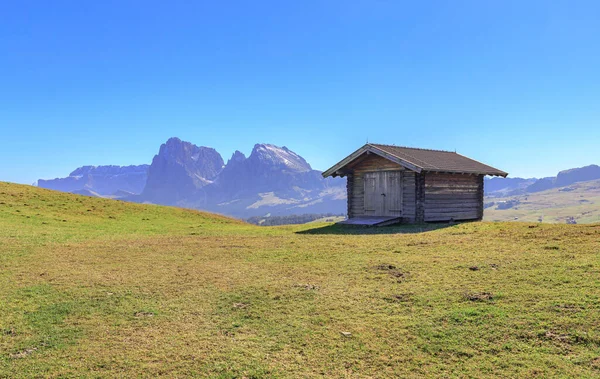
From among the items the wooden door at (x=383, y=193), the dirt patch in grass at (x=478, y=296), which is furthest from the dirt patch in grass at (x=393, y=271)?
the wooden door at (x=383, y=193)

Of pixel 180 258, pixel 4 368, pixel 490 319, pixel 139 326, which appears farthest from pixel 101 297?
pixel 490 319

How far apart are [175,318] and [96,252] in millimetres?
10703

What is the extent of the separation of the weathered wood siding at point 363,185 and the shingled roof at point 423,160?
3.01 ft

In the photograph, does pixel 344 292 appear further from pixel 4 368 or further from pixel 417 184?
pixel 417 184

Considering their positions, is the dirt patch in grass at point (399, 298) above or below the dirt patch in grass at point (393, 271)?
below

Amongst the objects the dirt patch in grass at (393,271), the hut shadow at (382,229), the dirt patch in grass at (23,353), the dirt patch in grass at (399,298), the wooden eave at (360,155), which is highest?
the wooden eave at (360,155)

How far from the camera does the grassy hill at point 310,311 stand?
7.25m

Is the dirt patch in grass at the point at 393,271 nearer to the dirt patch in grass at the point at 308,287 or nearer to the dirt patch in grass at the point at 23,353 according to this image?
the dirt patch in grass at the point at 308,287

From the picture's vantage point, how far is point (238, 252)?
18.5m

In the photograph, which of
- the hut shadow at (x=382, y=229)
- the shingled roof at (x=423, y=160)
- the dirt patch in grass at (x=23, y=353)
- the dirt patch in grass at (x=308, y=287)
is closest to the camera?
the dirt patch in grass at (x=23, y=353)

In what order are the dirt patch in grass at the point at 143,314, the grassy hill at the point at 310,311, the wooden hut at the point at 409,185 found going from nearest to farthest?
the grassy hill at the point at 310,311 → the dirt patch in grass at the point at 143,314 → the wooden hut at the point at 409,185

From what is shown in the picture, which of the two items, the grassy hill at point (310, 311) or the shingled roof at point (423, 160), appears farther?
the shingled roof at point (423, 160)

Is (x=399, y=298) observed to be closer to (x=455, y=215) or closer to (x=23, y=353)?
(x=23, y=353)

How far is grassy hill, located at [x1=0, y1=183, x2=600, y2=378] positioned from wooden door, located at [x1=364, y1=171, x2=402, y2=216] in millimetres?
13342
